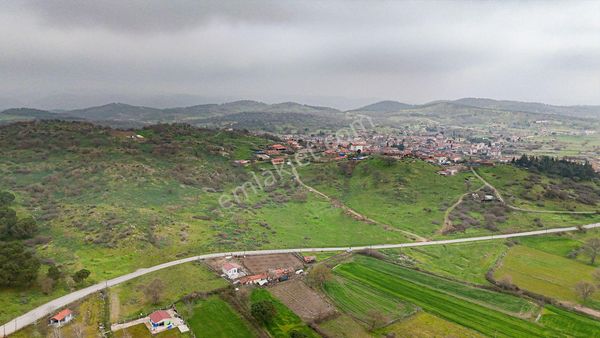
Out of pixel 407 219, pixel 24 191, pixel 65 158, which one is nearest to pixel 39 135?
pixel 65 158

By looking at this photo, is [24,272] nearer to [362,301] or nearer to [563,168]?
[362,301]

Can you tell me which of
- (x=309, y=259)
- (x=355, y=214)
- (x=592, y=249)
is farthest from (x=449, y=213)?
(x=309, y=259)

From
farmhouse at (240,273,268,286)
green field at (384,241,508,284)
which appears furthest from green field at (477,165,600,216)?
farmhouse at (240,273,268,286)

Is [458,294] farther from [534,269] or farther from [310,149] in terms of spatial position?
[310,149]

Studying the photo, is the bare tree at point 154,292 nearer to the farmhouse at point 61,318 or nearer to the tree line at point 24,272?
the farmhouse at point 61,318

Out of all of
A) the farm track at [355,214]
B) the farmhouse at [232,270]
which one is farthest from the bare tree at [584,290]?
the farmhouse at [232,270]

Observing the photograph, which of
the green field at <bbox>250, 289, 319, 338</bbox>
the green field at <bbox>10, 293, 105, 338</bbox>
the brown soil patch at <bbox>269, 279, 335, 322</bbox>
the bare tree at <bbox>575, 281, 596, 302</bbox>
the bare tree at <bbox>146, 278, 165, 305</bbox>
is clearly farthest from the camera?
the bare tree at <bbox>575, 281, 596, 302</bbox>

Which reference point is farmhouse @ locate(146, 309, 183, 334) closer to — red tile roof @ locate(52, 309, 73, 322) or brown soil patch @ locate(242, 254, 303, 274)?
red tile roof @ locate(52, 309, 73, 322)
